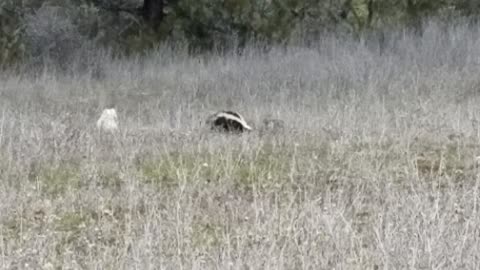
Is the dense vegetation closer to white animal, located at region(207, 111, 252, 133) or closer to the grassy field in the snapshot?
the grassy field

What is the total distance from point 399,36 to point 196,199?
7476 millimetres

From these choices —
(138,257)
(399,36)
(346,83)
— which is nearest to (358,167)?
(138,257)

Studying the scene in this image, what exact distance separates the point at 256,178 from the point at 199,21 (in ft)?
31.4

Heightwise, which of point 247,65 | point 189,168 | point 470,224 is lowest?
point 247,65

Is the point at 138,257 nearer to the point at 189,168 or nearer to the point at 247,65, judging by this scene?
the point at 189,168

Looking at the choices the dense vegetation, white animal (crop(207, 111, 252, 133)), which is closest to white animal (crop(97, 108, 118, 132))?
white animal (crop(207, 111, 252, 133))

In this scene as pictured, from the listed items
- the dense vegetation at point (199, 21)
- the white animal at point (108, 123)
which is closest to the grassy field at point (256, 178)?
the white animal at point (108, 123)

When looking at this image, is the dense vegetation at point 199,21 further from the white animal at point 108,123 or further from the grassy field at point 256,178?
the white animal at point 108,123

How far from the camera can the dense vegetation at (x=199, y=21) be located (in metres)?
12.7

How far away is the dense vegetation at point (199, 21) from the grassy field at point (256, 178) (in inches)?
164

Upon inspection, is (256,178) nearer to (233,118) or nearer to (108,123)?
(233,118)

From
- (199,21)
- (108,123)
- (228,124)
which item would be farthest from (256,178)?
(199,21)

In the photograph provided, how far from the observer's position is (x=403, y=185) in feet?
13.6

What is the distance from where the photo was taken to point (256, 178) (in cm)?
444
